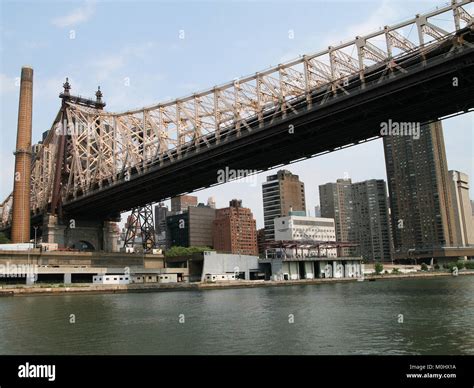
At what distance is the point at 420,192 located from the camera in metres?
184

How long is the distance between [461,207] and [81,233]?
150 meters

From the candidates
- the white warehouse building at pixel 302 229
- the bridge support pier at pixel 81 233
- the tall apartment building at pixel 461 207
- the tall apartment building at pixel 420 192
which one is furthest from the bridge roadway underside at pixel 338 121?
the tall apartment building at pixel 461 207

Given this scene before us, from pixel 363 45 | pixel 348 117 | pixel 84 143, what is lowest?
pixel 348 117

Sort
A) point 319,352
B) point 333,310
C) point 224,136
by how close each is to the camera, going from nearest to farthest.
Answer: point 319,352
point 333,310
point 224,136

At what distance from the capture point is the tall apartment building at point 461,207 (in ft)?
600

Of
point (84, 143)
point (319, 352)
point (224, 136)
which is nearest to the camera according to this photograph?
point (319, 352)

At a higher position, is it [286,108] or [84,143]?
[84,143]

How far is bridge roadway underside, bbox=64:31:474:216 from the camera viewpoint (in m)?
38.3

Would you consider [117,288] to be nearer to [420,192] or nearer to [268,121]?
[268,121]

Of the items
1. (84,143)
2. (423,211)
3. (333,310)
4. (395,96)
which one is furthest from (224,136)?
(423,211)

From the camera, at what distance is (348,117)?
1759 inches

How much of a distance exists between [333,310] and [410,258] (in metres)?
166

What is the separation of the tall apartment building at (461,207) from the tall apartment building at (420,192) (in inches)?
115
